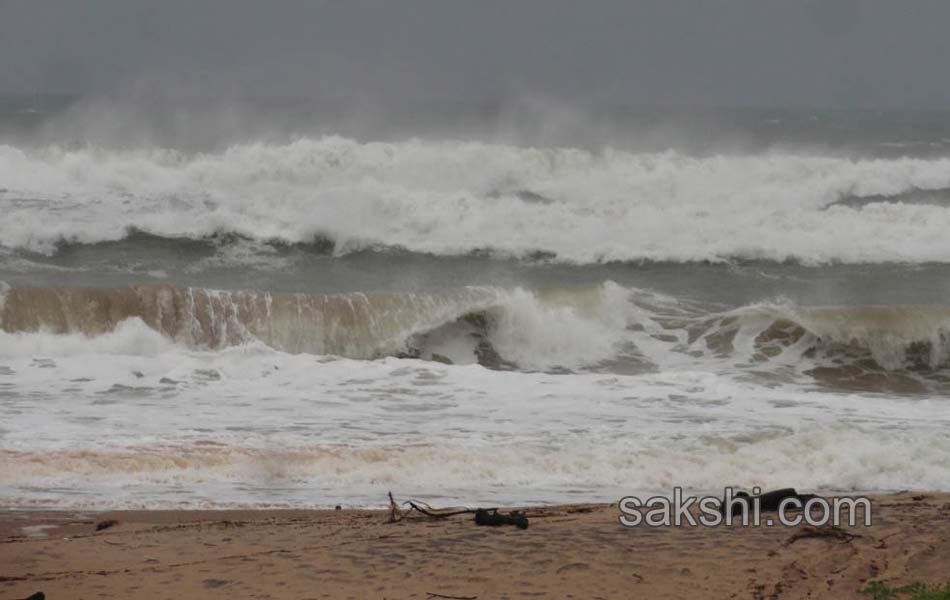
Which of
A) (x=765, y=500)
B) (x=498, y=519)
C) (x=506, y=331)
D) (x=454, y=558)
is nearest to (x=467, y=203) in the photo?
(x=506, y=331)

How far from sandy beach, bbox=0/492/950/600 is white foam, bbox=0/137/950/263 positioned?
676 inches

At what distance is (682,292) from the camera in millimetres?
21797

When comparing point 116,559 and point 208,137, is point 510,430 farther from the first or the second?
point 208,137

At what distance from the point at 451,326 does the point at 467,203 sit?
11215mm

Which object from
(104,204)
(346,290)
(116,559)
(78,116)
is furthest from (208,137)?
(116,559)

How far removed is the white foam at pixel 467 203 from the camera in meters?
25.8

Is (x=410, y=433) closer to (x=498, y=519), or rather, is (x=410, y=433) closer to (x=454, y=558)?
(x=498, y=519)

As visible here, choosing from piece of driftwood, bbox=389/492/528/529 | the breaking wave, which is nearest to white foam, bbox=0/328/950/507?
piece of driftwood, bbox=389/492/528/529

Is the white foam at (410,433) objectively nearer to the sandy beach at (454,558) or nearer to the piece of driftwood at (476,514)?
the piece of driftwood at (476,514)

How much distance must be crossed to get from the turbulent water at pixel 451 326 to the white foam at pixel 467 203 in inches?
4.5

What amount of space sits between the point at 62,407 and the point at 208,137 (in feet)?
96.1

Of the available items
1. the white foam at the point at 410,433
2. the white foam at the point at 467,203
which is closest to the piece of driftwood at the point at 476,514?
the white foam at the point at 410,433

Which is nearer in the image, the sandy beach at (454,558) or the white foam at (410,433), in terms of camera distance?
the sandy beach at (454,558)

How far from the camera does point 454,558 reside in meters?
6.95
